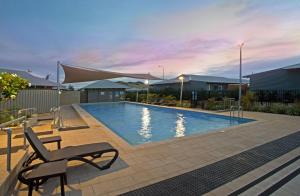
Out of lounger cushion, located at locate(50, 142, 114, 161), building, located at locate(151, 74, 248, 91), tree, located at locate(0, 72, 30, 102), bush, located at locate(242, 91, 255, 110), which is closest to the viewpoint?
lounger cushion, located at locate(50, 142, 114, 161)

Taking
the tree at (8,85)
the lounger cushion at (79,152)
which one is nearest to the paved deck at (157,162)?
the lounger cushion at (79,152)

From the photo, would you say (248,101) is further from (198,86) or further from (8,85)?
(8,85)

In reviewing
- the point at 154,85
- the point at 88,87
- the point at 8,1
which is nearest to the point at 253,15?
the point at 8,1

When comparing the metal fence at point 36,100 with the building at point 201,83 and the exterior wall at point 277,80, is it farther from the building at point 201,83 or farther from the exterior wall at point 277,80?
the exterior wall at point 277,80

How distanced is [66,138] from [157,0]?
7866 millimetres

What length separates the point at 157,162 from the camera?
12.9 feet

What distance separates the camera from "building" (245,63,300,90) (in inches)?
704

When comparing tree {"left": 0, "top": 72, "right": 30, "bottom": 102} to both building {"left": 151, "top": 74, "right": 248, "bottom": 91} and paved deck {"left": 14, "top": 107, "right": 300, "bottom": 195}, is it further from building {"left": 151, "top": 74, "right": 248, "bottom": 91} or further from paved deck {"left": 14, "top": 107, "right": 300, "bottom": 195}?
building {"left": 151, "top": 74, "right": 248, "bottom": 91}

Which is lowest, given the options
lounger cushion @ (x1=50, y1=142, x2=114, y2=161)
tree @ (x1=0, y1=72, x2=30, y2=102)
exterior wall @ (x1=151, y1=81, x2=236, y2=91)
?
lounger cushion @ (x1=50, y1=142, x2=114, y2=161)

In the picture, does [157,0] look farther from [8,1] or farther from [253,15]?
[8,1]

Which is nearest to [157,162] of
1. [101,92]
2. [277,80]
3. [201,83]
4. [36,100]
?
[36,100]

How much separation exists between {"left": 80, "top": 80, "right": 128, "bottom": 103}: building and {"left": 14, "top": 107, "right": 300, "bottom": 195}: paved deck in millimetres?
20140

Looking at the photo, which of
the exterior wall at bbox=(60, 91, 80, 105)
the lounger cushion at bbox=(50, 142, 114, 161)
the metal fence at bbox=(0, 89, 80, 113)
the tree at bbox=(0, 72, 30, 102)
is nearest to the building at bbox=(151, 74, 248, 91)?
the exterior wall at bbox=(60, 91, 80, 105)

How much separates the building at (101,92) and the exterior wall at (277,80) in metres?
18.7
